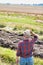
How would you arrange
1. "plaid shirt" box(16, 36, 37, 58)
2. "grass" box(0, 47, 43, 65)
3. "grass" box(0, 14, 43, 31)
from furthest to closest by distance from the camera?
1. "grass" box(0, 14, 43, 31)
2. "grass" box(0, 47, 43, 65)
3. "plaid shirt" box(16, 36, 37, 58)

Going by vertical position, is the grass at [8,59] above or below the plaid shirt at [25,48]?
below

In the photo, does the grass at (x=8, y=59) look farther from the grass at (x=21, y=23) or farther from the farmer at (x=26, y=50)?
the grass at (x=21, y=23)

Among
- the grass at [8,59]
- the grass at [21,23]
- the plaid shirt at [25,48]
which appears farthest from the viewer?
the grass at [21,23]

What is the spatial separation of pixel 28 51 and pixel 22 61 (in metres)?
0.36

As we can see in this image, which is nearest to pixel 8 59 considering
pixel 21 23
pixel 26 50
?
pixel 26 50

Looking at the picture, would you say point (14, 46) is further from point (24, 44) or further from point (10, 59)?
point (24, 44)

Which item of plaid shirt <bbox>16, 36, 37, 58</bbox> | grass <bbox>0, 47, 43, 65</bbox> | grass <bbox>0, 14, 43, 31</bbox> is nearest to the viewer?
plaid shirt <bbox>16, 36, 37, 58</bbox>

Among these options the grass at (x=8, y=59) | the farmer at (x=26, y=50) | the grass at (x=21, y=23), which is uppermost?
the farmer at (x=26, y=50)

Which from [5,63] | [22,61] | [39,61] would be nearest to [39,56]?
[39,61]

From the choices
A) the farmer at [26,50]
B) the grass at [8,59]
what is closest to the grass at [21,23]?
the grass at [8,59]

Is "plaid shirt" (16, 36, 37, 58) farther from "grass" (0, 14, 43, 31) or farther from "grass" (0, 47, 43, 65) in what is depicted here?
"grass" (0, 14, 43, 31)

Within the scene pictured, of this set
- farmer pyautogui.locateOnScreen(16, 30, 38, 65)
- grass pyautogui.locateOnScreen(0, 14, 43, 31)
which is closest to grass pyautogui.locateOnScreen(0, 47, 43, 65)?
farmer pyautogui.locateOnScreen(16, 30, 38, 65)

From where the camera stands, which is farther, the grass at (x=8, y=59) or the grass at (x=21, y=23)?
the grass at (x=21, y=23)

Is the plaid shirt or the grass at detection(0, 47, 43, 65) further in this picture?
the grass at detection(0, 47, 43, 65)
